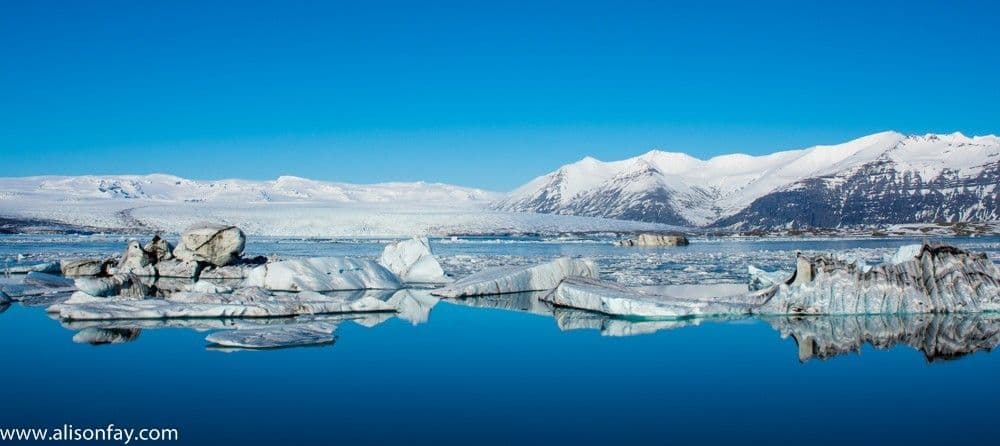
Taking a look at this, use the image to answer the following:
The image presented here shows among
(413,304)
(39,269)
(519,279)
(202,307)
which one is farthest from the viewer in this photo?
(39,269)

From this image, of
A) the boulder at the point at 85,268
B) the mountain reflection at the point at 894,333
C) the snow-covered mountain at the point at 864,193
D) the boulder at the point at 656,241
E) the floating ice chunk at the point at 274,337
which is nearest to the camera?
the floating ice chunk at the point at 274,337

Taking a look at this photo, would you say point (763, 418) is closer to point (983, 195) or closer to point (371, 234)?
point (371, 234)

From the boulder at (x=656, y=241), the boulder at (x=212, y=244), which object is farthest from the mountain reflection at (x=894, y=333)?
the boulder at (x=656, y=241)

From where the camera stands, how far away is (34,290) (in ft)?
48.9

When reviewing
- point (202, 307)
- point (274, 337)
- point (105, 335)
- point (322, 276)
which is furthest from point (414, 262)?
point (274, 337)

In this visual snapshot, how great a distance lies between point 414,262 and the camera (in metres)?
18.7

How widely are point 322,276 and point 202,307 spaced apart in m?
4.34

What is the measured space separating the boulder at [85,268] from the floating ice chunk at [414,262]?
6.24 m

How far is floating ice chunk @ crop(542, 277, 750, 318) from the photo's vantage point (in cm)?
1134

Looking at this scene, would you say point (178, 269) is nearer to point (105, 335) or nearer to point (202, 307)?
point (202, 307)

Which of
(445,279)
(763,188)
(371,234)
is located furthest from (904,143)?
(445,279)

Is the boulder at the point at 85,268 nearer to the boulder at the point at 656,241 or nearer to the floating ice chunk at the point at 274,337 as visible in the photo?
the floating ice chunk at the point at 274,337

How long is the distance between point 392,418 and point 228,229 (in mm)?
14925

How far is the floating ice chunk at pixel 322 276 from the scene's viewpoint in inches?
598
